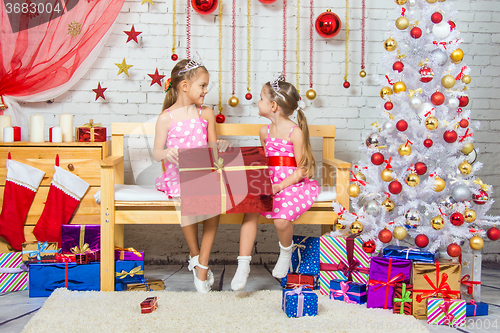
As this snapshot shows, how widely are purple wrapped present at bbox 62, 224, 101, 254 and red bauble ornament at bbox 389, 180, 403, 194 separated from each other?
1.49 meters

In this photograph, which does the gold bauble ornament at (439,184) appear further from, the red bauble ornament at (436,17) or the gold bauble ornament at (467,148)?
the red bauble ornament at (436,17)

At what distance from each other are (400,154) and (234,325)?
43.7 inches

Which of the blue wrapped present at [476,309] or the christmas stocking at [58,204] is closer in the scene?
the blue wrapped present at [476,309]

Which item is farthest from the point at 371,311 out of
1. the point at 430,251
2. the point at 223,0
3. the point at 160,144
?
the point at 223,0

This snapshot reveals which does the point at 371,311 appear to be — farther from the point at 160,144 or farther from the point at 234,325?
the point at 160,144

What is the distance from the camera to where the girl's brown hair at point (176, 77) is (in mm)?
2271

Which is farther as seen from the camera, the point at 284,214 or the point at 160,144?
the point at 160,144

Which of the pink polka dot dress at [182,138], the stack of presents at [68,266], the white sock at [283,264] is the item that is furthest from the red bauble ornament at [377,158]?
the stack of presents at [68,266]

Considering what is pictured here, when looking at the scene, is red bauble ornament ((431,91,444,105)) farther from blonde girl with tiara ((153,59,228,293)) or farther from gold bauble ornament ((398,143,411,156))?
blonde girl with tiara ((153,59,228,293))

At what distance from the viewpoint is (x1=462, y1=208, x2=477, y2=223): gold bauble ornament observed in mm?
1916

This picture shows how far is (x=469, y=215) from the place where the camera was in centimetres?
192

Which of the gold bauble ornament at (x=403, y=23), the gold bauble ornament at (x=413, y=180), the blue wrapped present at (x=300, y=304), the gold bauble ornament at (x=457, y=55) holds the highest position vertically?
the gold bauble ornament at (x=403, y=23)

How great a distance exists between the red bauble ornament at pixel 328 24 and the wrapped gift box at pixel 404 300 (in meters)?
1.64

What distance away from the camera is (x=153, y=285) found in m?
2.16
